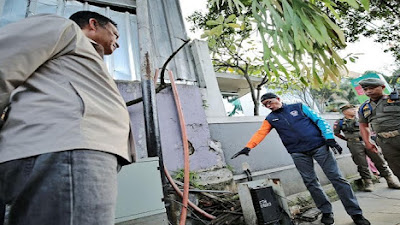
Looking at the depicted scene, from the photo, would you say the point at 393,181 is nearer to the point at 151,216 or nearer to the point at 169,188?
the point at 169,188

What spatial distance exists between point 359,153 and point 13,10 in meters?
7.11

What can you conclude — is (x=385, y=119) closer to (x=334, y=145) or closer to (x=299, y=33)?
(x=334, y=145)

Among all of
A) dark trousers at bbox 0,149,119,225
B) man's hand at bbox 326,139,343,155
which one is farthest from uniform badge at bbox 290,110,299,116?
dark trousers at bbox 0,149,119,225

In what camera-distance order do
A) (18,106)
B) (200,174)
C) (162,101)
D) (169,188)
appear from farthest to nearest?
(162,101) < (200,174) < (169,188) < (18,106)

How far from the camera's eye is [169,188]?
2.79 metres

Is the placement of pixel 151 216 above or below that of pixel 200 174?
below

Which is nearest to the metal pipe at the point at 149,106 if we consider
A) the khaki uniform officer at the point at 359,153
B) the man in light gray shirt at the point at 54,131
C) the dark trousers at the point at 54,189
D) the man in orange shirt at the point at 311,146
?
the man in orange shirt at the point at 311,146

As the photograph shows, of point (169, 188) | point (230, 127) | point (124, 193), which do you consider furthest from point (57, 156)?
point (230, 127)

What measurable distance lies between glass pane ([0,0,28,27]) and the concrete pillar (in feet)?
9.77

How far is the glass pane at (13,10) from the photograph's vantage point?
347cm

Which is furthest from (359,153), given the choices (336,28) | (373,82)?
(336,28)

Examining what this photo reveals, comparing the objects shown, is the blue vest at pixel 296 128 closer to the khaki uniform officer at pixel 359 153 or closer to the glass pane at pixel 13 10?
the khaki uniform officer at pixel 359 153

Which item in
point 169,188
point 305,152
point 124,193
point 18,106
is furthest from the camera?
point 305,152

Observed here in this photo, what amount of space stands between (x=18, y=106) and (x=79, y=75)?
0.24 meters
